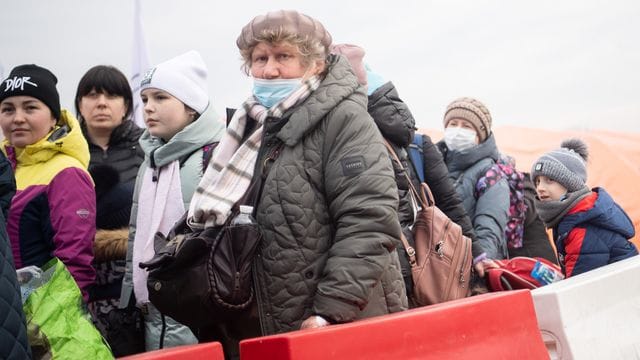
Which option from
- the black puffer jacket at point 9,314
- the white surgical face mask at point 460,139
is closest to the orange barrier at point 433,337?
the black puffer jacket at point 9,314

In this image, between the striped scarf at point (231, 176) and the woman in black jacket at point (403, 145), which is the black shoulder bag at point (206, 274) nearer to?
the striped scarf at point (231, 176)

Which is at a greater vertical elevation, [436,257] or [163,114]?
[163,114]

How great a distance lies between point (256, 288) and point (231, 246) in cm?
19

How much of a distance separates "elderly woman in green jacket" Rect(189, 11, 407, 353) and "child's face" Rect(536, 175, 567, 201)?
8.96 ft

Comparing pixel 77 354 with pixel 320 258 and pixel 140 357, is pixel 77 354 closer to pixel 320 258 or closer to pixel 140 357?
pixel 140 357

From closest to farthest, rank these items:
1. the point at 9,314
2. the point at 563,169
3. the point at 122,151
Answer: the point at 9,314 → the point at 122,151 → the point at 563,169

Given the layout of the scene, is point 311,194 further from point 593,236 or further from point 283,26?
point 593,236

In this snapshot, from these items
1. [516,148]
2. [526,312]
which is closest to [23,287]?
[526,312]

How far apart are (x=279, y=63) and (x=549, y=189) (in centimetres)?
291

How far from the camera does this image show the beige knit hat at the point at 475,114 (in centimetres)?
687

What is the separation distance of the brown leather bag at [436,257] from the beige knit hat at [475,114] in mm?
2477

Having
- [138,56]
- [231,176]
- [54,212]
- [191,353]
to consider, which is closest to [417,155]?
[231,176]

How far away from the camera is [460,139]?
6.83 m

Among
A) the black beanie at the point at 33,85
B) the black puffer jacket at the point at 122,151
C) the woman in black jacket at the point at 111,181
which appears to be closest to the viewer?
the woman in black jacket at the point at 111,181
